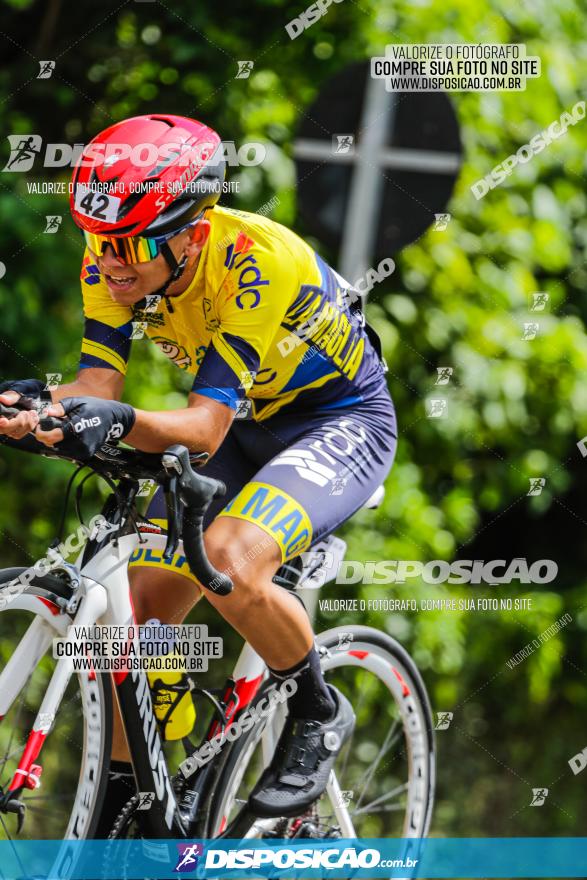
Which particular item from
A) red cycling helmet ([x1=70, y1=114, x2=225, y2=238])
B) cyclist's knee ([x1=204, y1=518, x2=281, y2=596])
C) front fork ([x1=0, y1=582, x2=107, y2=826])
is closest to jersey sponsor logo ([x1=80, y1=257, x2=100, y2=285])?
red cycling helmet ([x1=70, y1=114, x2=225, y2=238])

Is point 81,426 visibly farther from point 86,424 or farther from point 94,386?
point 94,386

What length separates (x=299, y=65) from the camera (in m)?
5.73

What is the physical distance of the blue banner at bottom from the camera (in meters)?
2.99

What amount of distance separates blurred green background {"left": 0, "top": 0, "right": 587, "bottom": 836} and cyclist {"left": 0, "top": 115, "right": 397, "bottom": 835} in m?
1.87

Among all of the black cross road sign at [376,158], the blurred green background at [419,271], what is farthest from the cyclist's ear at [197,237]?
the blurred green background at [419,271]

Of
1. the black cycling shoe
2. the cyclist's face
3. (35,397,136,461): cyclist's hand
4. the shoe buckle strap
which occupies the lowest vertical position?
the black cycling shoe

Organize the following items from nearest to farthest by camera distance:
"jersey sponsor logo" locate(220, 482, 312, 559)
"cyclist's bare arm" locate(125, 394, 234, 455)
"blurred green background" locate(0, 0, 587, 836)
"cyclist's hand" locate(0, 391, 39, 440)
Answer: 1. "cyclist's hand" locate(0, 391, 39, 440)
2. "cyclist's bare arm" locate(125, 394, 234, 455)
3. "jersey sponsor logo" locate(220, 482, 312, 559)
4. "blurred green background" locate(0, 0, 587, 836)

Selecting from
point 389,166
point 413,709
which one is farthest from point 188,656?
point 389,166

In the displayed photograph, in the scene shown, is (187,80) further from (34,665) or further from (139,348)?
(34,665)

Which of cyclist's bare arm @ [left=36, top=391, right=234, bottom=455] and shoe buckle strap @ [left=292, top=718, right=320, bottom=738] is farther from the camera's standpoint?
shoe buckle strap @ [left=292, top=718, right=320, bottom=738]

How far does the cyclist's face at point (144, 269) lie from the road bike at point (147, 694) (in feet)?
1.36

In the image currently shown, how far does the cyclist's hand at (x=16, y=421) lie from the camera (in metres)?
2.52

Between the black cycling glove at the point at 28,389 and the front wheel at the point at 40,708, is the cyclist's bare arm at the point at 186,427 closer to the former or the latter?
the black cycling glove at the point at 28,389

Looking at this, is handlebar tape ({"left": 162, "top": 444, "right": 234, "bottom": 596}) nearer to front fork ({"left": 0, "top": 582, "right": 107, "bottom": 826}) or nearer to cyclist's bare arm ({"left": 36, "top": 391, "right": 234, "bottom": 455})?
cyclist's bare arm ({"left": 36, "top": 391, "right": 234, "bottom": 455})
